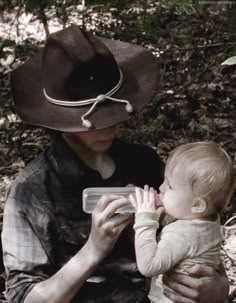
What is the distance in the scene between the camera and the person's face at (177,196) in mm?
2643

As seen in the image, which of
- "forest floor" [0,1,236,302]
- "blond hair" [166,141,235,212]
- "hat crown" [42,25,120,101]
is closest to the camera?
"blond hair" [166,141,235,212]

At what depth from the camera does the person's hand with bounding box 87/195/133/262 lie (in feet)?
8.67

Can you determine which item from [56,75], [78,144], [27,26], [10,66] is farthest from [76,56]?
[27,26]

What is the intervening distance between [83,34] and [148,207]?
77 centimetres

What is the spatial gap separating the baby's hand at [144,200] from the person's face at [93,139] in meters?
0.25

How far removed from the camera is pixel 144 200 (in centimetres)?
271

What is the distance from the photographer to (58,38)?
2.95 m

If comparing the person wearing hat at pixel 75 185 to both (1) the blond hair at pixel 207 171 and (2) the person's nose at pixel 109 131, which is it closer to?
(2) the person's nose at pixel 109 131

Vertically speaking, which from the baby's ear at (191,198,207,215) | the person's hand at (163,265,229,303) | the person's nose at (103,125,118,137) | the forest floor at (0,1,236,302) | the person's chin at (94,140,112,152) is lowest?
the forest floor at (0,1,236,302)

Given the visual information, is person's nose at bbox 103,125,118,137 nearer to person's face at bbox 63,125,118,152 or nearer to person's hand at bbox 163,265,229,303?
person's face at bbox 63,125,118,152

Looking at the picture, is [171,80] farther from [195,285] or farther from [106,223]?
[106,223]

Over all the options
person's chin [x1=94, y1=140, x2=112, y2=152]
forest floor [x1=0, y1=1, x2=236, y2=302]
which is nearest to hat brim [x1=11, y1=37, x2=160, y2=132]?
person's chin [x1=94, y1=140, x2=112, y2=152]

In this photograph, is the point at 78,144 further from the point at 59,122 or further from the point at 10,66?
the point at 10,66

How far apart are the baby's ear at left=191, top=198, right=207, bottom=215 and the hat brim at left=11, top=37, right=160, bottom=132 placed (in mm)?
419
